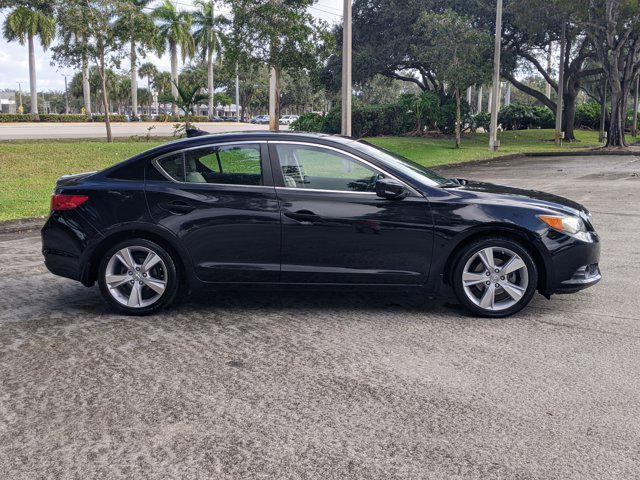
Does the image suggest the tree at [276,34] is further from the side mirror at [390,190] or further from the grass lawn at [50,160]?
the side mirror at [390,190]

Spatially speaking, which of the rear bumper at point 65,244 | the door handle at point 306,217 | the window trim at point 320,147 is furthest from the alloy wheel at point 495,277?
the rear bumper at point 65,244

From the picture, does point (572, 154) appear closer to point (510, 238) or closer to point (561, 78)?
point (561, 78)

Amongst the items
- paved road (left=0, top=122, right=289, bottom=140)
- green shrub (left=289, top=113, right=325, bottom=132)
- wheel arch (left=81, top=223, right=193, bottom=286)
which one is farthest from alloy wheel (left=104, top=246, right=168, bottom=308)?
green shrub (left=289, top=113, right=325, bottom=132)

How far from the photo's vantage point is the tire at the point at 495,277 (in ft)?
18.7

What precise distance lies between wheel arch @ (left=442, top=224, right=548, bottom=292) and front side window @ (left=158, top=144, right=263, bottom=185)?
1.78m

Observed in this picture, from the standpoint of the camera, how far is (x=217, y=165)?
598 centimetres

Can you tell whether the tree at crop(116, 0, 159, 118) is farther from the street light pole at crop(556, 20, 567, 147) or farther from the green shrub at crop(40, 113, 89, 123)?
the green shrub at crop(40, 113, 89, 123)

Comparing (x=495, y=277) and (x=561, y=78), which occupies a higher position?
(x=561, y=78)

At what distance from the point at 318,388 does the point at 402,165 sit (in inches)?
101

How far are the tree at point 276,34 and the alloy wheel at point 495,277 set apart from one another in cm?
1996

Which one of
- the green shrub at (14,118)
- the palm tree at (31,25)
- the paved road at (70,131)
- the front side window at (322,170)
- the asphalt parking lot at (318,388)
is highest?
the palm tree at (31,25)

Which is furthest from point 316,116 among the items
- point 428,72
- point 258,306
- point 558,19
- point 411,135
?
point 258,306

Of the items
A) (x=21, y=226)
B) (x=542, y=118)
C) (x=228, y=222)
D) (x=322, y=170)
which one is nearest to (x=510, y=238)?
(x=322, y=170)

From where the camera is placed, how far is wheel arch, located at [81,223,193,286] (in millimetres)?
5832
